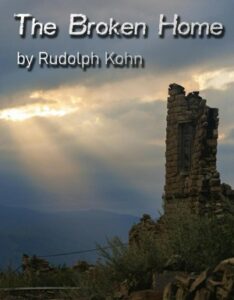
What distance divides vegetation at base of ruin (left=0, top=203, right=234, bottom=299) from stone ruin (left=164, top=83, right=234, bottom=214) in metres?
10.4

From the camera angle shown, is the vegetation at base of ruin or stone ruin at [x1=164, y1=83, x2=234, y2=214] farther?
stone ruin at [x1=164, y1=83, x2=234, y2=214]

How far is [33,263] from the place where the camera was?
28.1 meters

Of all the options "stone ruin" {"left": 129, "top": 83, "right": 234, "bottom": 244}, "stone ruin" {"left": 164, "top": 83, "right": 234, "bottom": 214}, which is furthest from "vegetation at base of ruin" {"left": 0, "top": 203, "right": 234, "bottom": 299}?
"stone ruin" {"left": 164, "top": 83, "right": 234, "bottom": 214}

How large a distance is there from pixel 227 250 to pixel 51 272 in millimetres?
13792

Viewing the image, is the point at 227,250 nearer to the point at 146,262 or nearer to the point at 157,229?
the point at 146,262

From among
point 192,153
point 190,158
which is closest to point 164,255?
point 192,153

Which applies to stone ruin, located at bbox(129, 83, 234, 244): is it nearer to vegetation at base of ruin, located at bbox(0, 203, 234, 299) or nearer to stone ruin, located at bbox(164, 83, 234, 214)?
stone ruin, located at bbox(164, 83, 234, 214)

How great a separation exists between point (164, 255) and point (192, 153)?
45.1 feet

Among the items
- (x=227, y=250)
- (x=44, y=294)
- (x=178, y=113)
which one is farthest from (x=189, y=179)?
(x=227, y=250)

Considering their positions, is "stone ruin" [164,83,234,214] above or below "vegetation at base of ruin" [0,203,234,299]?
above

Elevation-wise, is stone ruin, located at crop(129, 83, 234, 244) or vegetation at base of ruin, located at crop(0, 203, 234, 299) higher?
stone ruin, located at crop(129, 83, 234, 244)

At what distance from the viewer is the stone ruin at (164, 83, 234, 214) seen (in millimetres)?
25812

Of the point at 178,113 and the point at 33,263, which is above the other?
the point at 178,113

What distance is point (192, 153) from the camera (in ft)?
90.6
